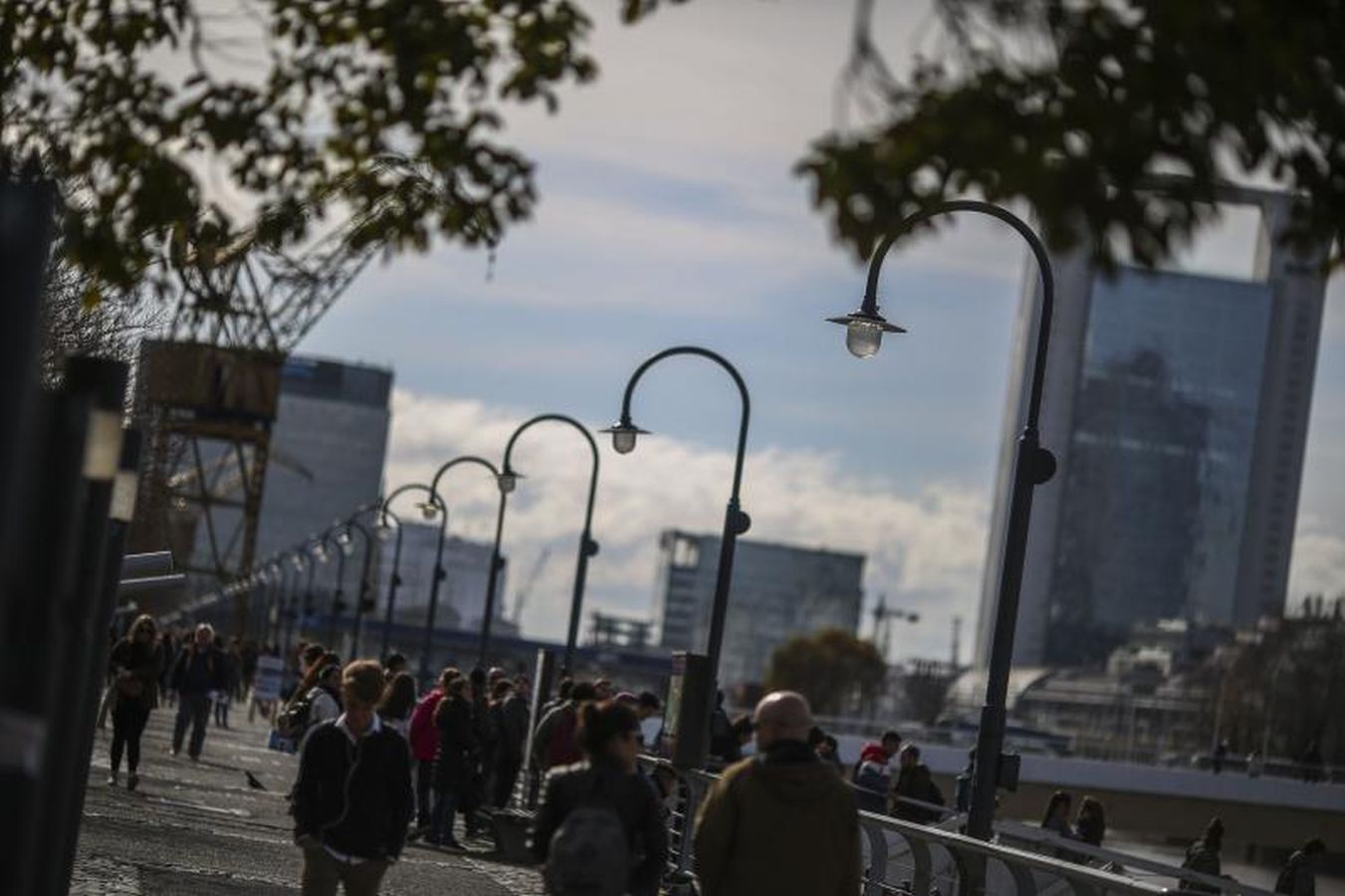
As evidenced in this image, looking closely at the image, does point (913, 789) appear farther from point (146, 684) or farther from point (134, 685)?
point (134, 685)

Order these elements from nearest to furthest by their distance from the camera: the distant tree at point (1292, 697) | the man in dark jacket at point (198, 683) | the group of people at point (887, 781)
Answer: the group of people at point (887, 781) < the man in dark jacket at point (198, 683) < the distant tree at point (1292, 697)

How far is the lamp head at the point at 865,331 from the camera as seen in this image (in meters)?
25.8

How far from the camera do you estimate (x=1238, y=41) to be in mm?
8195

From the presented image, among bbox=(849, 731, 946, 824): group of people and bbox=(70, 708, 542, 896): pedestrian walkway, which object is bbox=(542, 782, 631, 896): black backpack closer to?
bbox=(70, 708, 542, 896): pedestrian walkway

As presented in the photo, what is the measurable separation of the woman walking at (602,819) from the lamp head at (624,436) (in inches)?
1041

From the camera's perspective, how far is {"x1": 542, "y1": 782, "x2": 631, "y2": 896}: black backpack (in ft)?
38.4

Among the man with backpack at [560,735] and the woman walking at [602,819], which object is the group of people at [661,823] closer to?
the woman walking at [602,819]

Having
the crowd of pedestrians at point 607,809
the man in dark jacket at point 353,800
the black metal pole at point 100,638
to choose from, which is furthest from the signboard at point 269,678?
the man in dark jacket at point 353,800

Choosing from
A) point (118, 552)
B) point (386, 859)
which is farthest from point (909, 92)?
point (118, 552)

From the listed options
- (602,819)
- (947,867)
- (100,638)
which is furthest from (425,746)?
(602,819)

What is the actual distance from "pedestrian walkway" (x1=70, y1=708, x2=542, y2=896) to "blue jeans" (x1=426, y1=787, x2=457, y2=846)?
0.34m

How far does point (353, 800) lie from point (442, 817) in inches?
588

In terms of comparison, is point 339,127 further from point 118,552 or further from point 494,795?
point 494,795

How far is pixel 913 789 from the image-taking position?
34.6 metres
